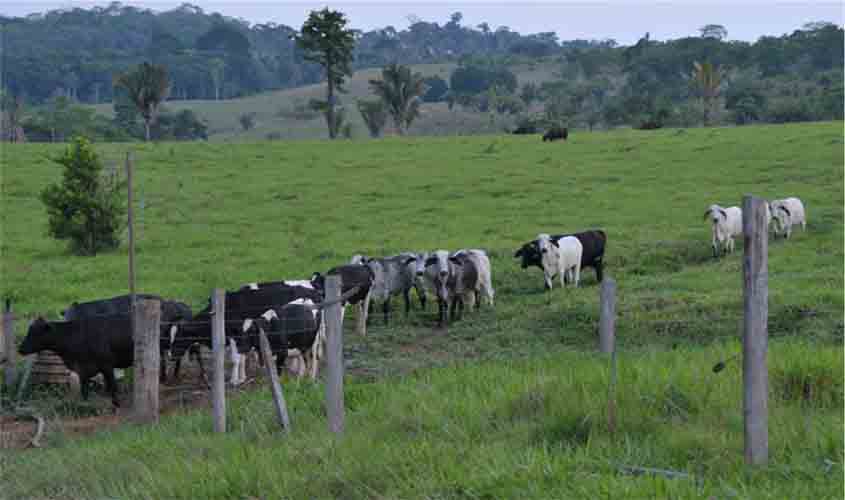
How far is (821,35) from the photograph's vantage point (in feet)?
269

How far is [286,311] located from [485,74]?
104m

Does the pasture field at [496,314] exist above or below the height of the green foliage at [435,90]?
below

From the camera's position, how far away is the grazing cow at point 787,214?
20.9m

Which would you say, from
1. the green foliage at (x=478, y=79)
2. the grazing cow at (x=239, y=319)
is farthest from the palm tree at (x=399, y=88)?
the green foliage at (x=478, y=79)

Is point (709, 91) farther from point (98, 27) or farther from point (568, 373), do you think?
point (98, 27)

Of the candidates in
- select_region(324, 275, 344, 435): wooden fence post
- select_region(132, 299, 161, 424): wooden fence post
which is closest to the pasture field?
select_region(324, 275, 344, 435): wooden fence post

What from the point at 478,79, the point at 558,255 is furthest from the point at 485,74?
the point at 558,255

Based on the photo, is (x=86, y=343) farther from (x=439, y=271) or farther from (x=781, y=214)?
(x=781, y=214)

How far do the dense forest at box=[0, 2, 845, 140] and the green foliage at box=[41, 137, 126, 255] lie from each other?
31437 millimetres

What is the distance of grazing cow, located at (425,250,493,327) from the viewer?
1573 cm

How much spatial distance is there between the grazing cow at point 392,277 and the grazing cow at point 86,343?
461 centimetres

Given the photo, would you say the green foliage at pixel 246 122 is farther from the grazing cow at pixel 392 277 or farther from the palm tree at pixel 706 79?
the grazing cow at pixel 392 277

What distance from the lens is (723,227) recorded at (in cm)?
1977

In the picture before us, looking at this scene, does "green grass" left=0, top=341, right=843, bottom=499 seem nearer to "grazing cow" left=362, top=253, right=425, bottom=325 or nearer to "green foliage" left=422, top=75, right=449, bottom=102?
"grazing cow" left=362, top=253, right=425, bottom=325
